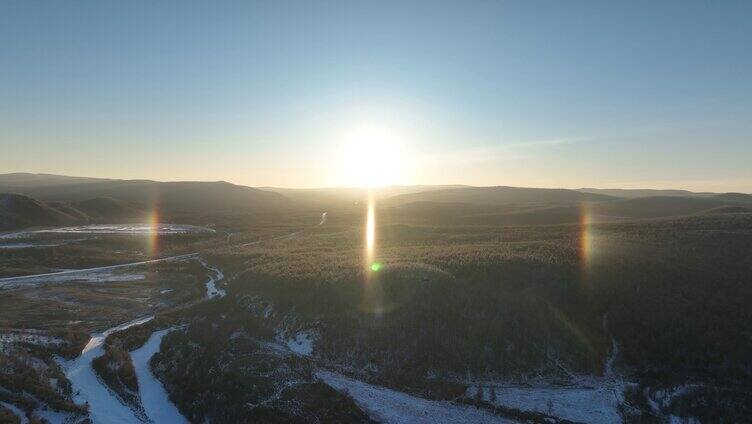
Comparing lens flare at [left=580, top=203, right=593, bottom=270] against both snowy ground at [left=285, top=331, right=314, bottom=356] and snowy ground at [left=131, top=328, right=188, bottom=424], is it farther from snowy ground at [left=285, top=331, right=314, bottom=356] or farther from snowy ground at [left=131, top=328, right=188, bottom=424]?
snowy ground at [left=131, top=328, right=188, bottom=424]

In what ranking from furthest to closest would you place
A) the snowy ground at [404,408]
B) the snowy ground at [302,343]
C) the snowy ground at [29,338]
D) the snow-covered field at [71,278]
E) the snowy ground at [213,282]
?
1. the snow-covered field at [71,278]
2. the snowy ground at [213,282]
3. the snowy ground at [302,343]
4. the snowy ground at [29,338]
5. the snowy ground at [404,408]

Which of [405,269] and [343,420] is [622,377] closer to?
[343,420]

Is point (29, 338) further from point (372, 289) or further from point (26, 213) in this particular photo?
point (26, 213)

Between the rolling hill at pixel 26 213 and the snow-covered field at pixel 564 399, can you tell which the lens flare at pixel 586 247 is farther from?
the rolling hill at pixel 26 213

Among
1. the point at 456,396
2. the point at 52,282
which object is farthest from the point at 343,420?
the point at 52,282

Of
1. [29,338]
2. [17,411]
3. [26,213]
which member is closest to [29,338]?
[29,338]

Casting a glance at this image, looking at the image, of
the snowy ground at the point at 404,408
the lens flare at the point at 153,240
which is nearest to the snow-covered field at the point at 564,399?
the snowy ground at the point at 404,408
